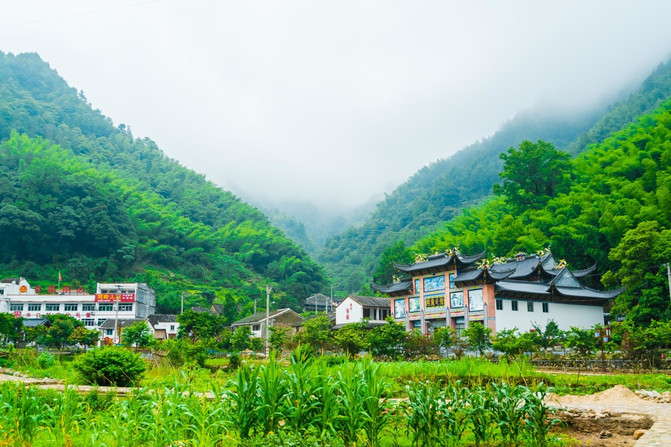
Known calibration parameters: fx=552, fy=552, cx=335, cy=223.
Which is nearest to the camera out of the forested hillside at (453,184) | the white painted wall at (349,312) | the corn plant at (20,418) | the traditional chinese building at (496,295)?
the corn plant at (20,418)

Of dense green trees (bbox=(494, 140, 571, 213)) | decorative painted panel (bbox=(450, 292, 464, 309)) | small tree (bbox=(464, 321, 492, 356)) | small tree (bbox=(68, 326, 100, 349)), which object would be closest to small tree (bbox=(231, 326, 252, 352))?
small tree (bbox=(68, 326, 100, 349))

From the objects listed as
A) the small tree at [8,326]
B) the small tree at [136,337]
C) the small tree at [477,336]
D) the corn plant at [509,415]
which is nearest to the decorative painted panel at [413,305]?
the small tree at [477,336]

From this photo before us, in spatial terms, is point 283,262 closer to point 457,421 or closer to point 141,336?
point 141,336

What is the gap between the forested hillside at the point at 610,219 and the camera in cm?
2745

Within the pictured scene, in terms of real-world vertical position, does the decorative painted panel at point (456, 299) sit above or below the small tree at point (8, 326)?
above

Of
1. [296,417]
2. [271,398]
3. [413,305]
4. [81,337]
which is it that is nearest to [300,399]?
[296,417]

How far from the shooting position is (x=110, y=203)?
68.6m

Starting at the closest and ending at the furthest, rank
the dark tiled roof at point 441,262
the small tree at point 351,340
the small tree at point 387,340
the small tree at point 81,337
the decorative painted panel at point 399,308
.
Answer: the small tree at point 387,340 → the small tree at point 351,340 → the small tree at point 81,337 → the dark tiled roof at point 441,262 → the decorative painted panel at point 399,308

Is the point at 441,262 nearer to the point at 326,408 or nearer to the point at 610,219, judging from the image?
the point at 610,219

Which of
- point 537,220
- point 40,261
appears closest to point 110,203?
point 40,261

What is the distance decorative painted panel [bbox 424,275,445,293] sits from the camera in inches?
1355

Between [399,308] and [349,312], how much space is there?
6195 mm

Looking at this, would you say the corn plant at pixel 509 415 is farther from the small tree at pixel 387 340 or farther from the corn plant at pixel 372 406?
the small tree at pixel 387 340

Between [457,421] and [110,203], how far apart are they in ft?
227
